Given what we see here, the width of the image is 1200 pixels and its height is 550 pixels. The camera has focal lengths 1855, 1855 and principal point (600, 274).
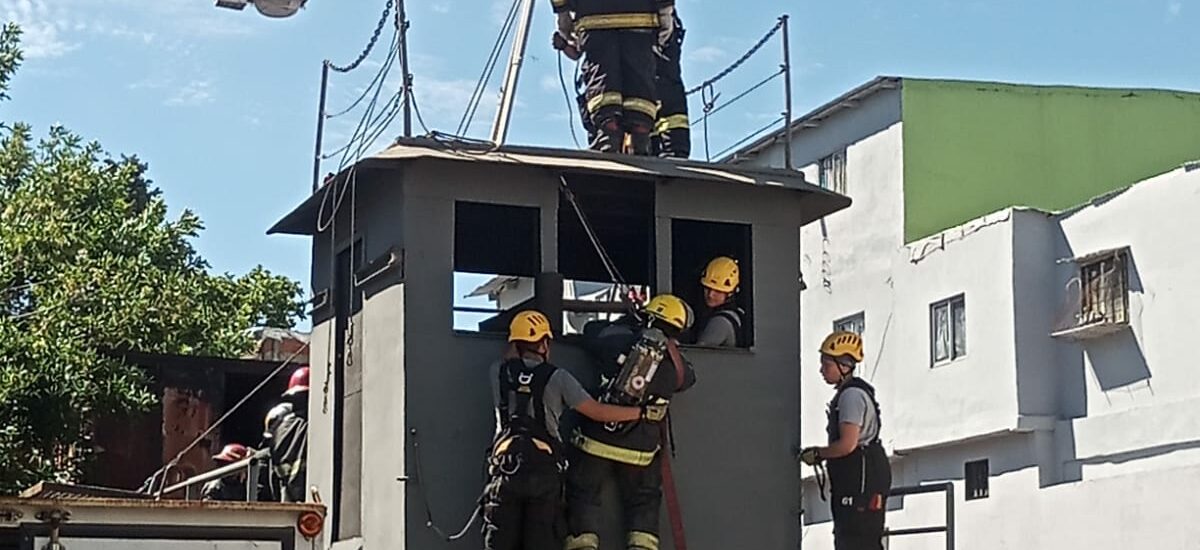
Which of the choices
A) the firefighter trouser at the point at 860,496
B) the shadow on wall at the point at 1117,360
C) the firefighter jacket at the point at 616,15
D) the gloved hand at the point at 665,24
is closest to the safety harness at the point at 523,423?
the firefighter trouser at the point at 860,496

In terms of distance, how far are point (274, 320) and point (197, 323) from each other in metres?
8.13

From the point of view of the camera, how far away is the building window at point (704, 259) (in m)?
10.2

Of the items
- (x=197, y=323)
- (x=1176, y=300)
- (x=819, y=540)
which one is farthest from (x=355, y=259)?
(x=819, y=540)

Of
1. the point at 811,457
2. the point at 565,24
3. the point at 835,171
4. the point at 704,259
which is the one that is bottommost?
the point at 811,457

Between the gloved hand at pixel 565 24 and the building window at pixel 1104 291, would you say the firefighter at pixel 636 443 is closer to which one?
the gloved hand at pixel 565 24

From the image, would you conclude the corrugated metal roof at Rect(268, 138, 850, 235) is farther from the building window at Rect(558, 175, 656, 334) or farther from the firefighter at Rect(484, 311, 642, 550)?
the firefighter at Rect(484, 311, 642, 550)

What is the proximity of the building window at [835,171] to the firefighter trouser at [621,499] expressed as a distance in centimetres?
2395

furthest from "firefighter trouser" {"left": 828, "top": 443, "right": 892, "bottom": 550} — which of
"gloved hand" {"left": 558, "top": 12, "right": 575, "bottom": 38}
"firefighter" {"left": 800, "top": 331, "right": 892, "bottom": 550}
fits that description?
"gloved hand" {"left": 558, "top": 12, "right": 575, "bottom": 38}

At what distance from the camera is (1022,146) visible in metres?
31.8

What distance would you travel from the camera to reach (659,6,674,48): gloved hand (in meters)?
11.1

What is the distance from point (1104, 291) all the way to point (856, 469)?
17988mm

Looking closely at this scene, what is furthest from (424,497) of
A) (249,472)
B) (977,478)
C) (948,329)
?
(948,329)

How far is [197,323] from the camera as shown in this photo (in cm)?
2016

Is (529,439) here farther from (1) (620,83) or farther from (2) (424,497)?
(1) (620,83)
